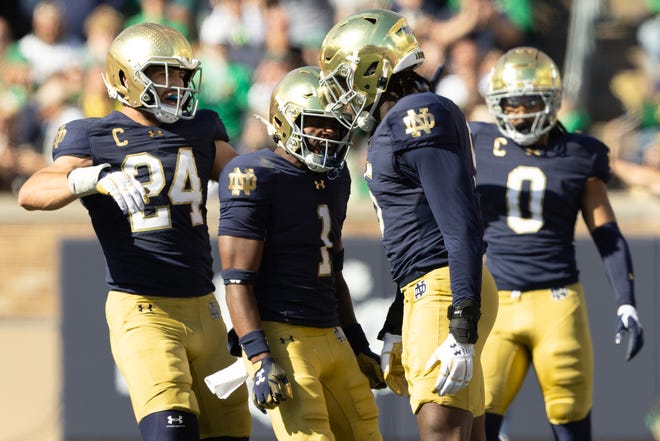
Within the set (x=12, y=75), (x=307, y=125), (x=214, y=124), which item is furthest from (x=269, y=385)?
(x=12, y=75)

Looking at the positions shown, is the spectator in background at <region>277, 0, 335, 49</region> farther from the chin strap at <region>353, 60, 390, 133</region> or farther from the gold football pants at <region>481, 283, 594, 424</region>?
the chin strap at <region>353, 60, 390, 133</region>

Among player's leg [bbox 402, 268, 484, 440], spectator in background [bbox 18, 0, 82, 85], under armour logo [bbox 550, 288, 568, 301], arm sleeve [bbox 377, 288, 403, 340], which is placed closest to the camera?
player's leg [bbox 402, 268, 484, 440]

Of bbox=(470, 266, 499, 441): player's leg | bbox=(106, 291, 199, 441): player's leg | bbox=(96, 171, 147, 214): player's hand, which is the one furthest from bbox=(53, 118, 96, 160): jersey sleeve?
bbox=(470, 266, 499, 441): player's leg

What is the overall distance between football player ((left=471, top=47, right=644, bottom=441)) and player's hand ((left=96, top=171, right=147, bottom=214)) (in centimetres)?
203

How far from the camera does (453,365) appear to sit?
4.40 meters

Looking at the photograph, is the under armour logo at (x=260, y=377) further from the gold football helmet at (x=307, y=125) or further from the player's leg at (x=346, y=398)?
the gold football helmet at (x=307, y=125)

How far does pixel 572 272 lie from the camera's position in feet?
20.5

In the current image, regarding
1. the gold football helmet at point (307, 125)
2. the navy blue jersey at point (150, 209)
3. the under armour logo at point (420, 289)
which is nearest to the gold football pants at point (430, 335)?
the under armour logo at point (420, 289)

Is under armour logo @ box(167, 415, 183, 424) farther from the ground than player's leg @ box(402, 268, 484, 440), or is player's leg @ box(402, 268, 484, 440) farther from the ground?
player's leg @ box(402, 268, 484, 440)

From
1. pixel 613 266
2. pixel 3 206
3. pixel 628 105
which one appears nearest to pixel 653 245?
pixel 613 266

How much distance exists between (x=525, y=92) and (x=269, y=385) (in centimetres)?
231

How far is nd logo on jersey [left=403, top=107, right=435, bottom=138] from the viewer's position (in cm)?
447

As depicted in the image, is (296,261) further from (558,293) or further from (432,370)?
(558,293)

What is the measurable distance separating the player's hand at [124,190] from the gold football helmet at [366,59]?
0.78 metres
